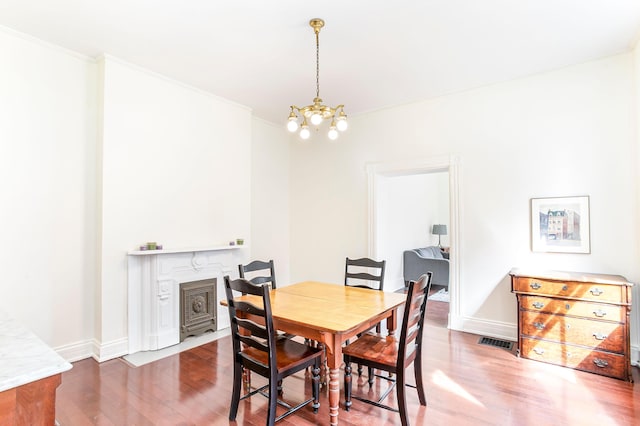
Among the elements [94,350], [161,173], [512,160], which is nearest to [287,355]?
[94,350]

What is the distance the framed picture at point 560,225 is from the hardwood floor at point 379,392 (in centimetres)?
119

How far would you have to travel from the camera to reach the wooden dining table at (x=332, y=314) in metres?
2.00

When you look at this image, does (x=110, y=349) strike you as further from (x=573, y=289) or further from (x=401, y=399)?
(x=573, y=289)

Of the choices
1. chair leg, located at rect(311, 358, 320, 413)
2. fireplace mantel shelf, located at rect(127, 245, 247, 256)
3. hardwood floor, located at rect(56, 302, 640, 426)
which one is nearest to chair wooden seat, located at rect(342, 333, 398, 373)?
chair leg, located at rect(311, 358, 320, 413)

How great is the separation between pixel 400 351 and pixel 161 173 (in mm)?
3078

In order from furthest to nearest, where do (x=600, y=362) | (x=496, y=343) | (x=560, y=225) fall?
(x=496, y=343) → (x=560, y=225) → (x=600, y=362)

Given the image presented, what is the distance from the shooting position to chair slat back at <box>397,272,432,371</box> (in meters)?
2.06

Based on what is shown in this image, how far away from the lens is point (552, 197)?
3.55 m

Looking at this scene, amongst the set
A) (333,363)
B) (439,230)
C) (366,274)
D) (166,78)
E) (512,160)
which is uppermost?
(166,78)

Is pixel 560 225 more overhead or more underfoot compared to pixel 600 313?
more overhead

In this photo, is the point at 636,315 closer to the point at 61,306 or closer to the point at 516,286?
the point at 516,286

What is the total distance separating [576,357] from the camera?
2982 millimetres

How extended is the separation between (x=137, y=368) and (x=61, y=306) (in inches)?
37.1

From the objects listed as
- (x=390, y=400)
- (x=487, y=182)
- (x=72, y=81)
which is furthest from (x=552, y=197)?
(x=72, y=81)
